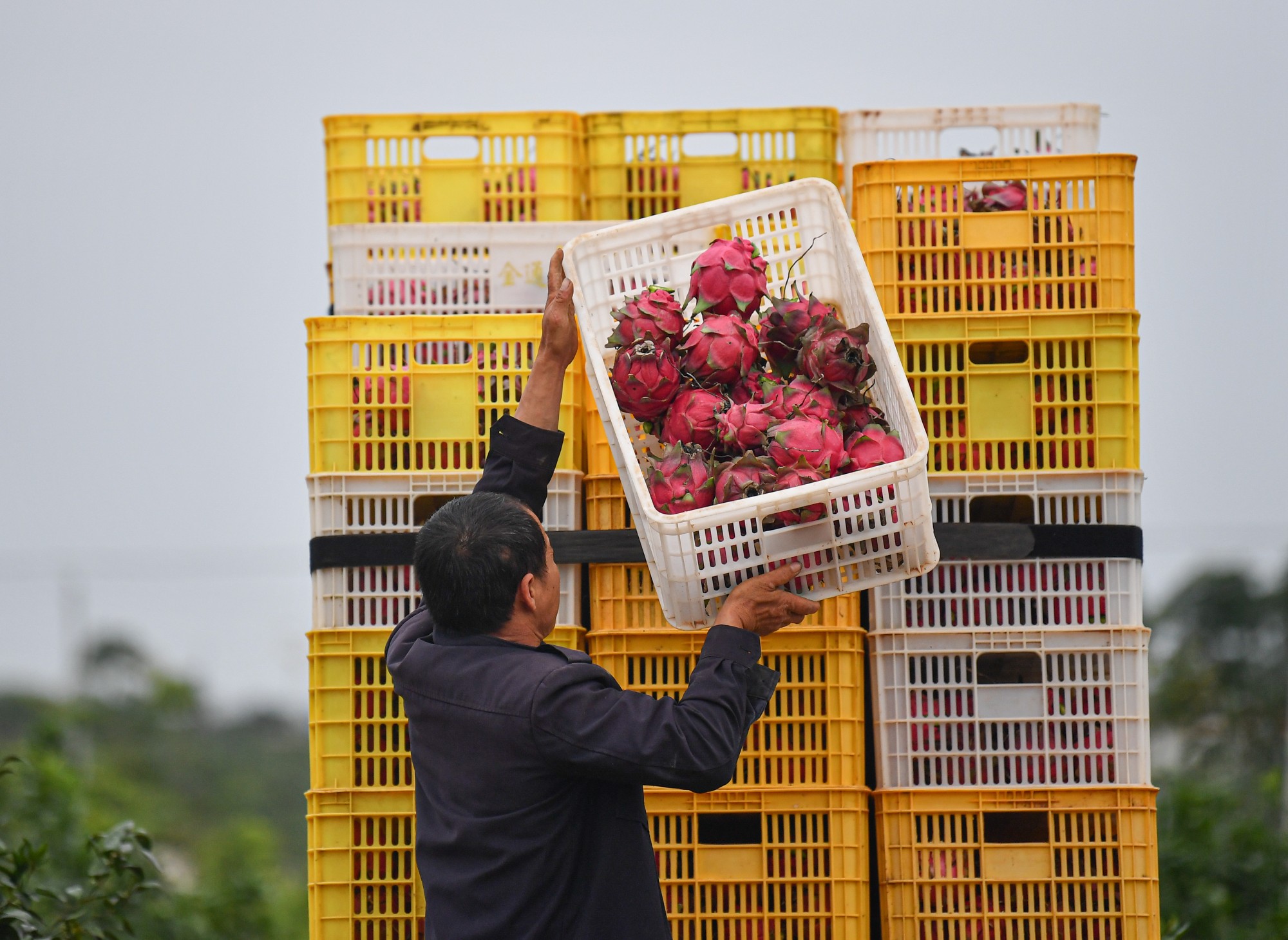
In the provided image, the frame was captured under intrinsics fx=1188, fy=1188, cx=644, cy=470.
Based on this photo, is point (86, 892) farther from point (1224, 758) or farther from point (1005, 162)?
point (1224, 758)

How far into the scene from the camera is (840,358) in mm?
1852

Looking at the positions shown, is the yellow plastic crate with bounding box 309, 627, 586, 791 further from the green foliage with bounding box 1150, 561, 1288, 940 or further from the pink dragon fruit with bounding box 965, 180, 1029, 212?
the green foliage with bounding box 1150, 561, 1288, 940

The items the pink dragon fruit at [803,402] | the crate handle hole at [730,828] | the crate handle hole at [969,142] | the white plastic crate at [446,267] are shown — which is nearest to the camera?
the pink dragon fruit at [803,402]

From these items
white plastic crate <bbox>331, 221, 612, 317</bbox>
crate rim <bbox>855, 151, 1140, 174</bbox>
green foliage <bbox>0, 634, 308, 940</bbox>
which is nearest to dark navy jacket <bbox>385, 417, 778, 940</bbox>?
white plastic crate <bbox>331, 221, 612, 317</bbox>

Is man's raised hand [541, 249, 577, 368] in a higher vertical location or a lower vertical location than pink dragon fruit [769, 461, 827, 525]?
higher

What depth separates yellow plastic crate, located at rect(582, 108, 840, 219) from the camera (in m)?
2.49

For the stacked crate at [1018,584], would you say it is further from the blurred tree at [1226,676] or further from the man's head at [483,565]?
the blurred tree at [1226,676]

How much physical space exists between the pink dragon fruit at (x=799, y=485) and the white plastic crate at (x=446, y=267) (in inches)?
36.2

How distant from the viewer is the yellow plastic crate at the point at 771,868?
2.18 m

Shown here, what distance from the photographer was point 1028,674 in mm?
2277

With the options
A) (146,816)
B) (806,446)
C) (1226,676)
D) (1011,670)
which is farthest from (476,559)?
(1226,676)

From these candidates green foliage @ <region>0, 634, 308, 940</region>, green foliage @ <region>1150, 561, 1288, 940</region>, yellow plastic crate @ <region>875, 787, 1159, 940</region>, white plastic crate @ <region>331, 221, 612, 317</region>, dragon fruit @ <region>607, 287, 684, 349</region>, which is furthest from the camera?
green foliage @ <region>1150, 561, 1288, 940</region>

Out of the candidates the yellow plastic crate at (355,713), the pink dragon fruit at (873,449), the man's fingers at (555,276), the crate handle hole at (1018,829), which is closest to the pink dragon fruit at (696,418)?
the pink dragon fruit at (873,449)

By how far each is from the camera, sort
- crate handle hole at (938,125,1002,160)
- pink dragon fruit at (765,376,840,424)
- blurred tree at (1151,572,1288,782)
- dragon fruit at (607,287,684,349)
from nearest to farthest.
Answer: pink dragon fruit at (765,376,840,424), dragon fruit at (607,287,684,349), crate handle hole at (938,125,1002,160), blurred tree at (1151,572,1288,782)
